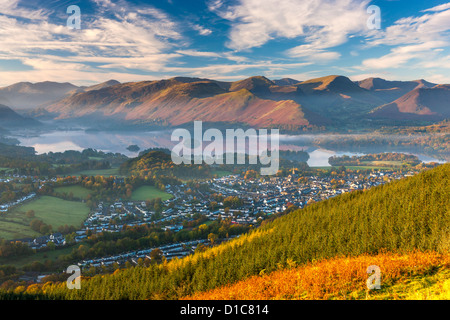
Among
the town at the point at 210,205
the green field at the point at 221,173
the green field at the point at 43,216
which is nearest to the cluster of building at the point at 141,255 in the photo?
the town at the point at 210,205

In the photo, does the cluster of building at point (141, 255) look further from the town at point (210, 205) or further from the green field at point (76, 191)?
the green field at point (76, 191)

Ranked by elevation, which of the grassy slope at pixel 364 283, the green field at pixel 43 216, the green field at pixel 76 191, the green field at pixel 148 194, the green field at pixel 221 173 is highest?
the grassy slope at pixel 364 283

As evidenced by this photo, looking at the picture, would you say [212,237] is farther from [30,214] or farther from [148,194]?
[148,194]

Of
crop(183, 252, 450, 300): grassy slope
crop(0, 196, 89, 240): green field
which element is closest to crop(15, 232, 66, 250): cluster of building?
crop(0, 196, 89, 240): green field

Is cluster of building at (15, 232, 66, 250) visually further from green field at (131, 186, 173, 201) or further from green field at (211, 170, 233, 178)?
green field at (211, 170, 233, 178)

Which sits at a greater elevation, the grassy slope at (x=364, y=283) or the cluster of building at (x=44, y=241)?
the grassy slope at (x=364, y=283)
